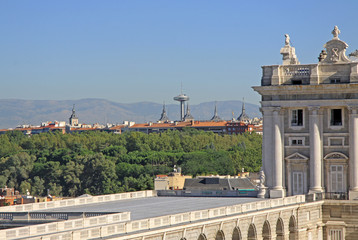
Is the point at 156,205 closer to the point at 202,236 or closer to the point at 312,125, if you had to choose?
the point at 202,236

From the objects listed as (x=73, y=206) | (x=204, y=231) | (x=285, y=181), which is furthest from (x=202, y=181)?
(x=204, y=231)

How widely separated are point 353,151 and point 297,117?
3.71m

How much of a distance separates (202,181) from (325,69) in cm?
5570

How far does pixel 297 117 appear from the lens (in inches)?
2384

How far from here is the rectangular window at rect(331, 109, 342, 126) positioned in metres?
59.7

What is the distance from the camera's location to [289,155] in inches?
2387

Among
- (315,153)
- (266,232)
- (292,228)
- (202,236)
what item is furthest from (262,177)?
(202,236)

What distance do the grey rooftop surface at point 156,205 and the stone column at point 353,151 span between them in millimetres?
5633

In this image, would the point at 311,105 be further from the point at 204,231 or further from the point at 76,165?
the point at 76,165

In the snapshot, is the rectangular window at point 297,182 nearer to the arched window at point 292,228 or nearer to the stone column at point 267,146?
the stone column at point 267,146

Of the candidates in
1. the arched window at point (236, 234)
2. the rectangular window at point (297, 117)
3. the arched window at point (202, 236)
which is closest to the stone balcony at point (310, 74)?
the rectangular window at point (297, 117)

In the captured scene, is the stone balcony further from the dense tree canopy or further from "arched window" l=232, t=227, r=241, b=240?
the dense tree canopy

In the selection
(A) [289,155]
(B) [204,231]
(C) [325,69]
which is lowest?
(B) [204,231]

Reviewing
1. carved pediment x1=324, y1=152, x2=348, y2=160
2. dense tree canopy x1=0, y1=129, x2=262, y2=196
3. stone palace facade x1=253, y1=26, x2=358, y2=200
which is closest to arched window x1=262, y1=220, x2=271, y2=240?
stone palace facade x1=253, y1=26, x2=358, y2=200
